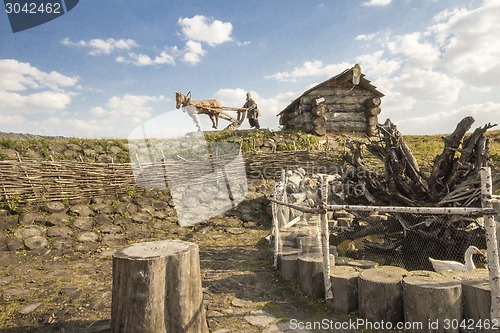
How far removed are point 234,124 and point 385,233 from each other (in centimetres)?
1308

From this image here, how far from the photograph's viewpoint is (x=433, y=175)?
5.70 metres

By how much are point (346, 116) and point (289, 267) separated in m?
14.4

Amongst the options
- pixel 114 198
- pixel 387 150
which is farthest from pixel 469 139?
pixel 114 198

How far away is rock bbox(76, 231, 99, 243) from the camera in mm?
8265

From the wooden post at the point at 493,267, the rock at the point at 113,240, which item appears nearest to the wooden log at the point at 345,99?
the rock at the point at 113,240

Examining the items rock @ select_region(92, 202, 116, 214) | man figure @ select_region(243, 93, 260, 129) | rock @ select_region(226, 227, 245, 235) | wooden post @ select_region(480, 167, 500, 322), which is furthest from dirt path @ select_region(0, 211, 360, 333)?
man figure @ select_region(243, 93, 260, 129)

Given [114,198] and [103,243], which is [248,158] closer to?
[114,198]

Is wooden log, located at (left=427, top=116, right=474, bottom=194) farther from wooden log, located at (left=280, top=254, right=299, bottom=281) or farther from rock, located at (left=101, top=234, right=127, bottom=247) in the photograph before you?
rock, located at (left=101, top=234, right=127, bottom=247)

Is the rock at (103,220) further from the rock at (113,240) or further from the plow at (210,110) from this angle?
the plow at (210,110)

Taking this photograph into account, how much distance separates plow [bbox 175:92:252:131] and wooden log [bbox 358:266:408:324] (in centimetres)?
1262

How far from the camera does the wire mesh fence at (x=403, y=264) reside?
10.4 ft

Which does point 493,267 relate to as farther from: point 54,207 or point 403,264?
point 54,207

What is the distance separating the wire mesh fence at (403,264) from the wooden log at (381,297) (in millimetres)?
11

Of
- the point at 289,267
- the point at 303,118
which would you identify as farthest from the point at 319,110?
the point at 289,267
